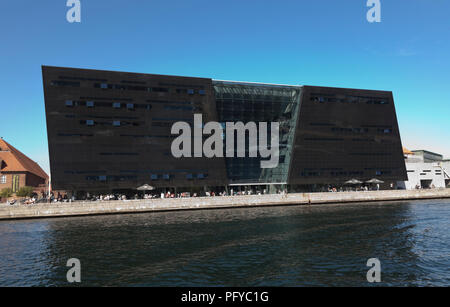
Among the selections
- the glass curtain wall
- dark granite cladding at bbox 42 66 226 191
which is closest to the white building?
the glass curtain wall

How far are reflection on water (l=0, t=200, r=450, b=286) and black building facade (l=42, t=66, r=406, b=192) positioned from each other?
30018mm

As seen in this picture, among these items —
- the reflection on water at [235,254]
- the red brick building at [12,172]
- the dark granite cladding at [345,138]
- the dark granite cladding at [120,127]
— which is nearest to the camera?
the reflection on water at [235,254]

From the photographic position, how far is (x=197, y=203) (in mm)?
60406

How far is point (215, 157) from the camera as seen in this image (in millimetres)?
71938

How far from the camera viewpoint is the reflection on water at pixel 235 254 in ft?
58.2

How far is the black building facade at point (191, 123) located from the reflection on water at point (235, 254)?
98.5ft

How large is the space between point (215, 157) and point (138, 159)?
18.4 m

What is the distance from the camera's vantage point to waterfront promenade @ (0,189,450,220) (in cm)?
5150

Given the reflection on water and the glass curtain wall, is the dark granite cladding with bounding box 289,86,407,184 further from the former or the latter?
the reflection on water

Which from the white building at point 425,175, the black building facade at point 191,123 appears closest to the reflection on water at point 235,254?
the black building facade at point 191,123

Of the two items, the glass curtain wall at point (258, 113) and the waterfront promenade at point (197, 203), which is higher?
the glass curtain wall at point (258, 113)

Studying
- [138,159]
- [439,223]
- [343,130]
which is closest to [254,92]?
[343,130]

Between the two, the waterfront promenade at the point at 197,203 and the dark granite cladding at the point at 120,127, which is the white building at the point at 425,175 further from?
the dark granite cladding at the point at 120,127
